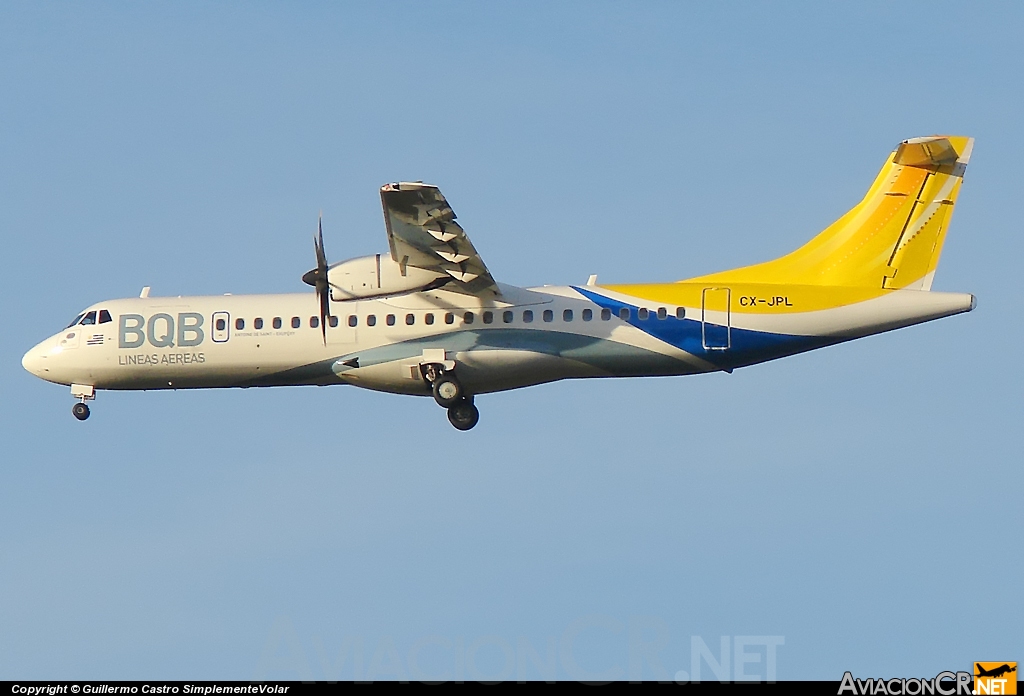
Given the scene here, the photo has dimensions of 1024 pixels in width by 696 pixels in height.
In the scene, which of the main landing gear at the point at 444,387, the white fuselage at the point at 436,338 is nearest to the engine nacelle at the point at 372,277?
the white fuselage at the point at 436,338

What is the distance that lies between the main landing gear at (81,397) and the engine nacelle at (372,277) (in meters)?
6.95

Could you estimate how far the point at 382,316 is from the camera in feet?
105

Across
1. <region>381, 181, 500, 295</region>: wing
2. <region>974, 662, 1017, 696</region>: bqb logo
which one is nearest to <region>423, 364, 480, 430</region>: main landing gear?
<region>381, 181, 500, 295</region>: wing

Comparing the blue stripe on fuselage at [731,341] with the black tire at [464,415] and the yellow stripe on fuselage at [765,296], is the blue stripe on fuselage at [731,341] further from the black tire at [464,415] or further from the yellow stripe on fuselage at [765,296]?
the black tire at [464,415]

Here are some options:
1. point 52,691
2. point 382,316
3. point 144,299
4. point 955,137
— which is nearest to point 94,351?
point 144,299

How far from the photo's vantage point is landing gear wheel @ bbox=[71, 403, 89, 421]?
34094mm

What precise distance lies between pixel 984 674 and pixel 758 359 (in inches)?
404

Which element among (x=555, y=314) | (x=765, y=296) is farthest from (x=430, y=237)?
(x=765, y=296)

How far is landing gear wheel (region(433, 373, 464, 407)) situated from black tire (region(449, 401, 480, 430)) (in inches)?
27.8

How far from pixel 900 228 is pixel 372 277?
10518 mm

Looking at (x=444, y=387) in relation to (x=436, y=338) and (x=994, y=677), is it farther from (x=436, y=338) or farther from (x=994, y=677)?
(x=994, y=677)

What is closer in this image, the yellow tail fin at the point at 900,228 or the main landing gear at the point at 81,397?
the yellow tail fin at the point at 900,228

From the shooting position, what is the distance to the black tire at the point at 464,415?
32594 millimetres

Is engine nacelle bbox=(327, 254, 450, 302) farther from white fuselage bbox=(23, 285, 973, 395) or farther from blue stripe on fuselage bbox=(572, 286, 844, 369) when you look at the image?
blue stripe on fuselage bbox=(572, 286, 844, 369)
